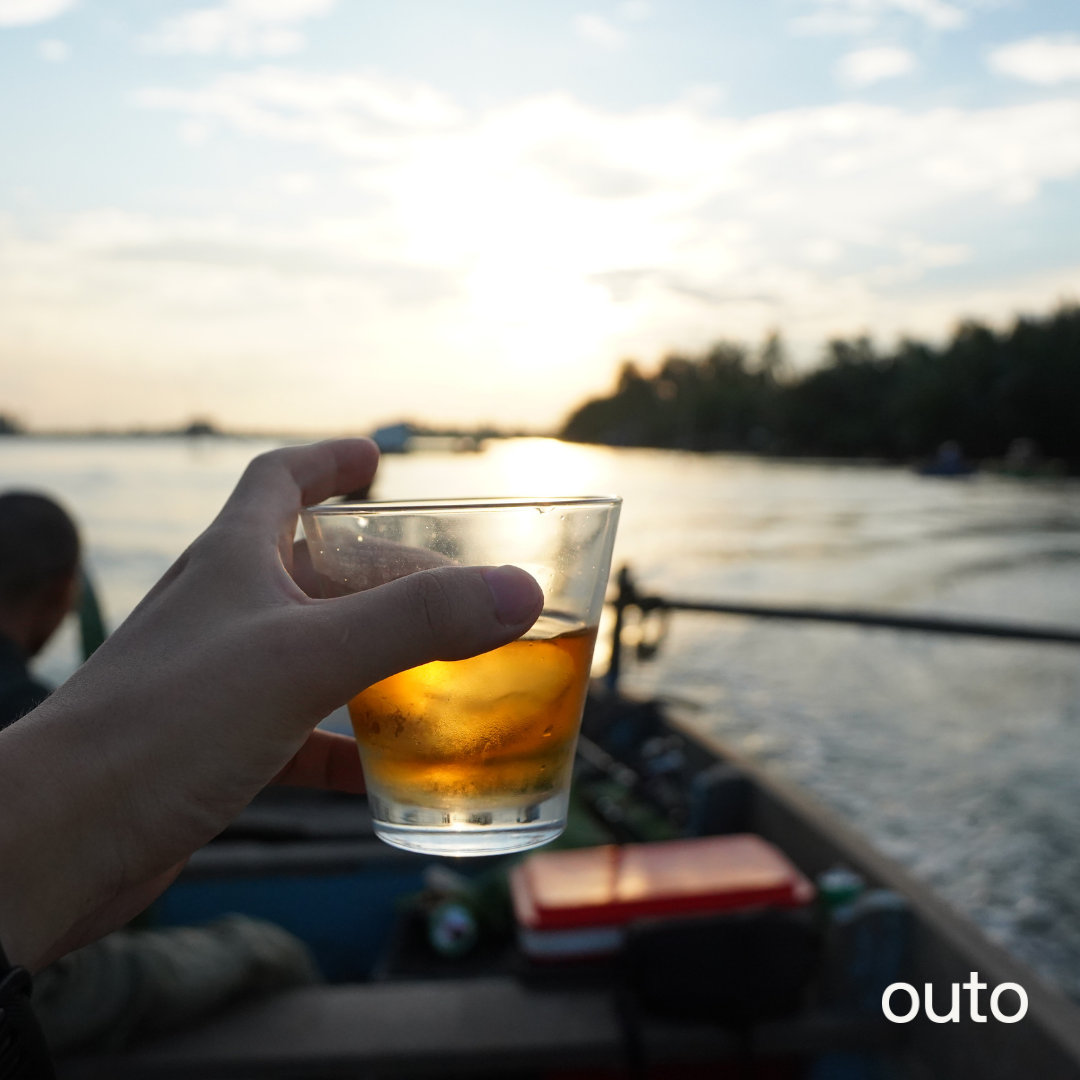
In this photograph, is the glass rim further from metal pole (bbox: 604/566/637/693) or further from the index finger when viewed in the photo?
metal pole (bbox: 604/566/637/693)

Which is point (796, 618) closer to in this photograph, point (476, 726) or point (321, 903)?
point (321, 903)

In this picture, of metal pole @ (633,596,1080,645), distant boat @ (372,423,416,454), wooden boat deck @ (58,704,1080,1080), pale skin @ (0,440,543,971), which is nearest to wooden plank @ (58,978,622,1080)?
wooden boat deck @ (58,704,1080,1080)

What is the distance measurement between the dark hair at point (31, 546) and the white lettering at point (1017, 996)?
344cm

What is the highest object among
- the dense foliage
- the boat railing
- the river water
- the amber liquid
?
the dense foliage

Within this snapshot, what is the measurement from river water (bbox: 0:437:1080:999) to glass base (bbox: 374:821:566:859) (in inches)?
14.3

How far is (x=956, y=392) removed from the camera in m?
85.1

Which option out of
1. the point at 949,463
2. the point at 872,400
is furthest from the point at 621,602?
the point at 872,400

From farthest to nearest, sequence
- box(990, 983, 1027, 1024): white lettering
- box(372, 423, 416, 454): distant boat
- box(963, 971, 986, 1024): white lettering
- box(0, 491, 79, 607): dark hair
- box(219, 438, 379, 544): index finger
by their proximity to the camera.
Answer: box(372, 423, 416, 454): distant boat
box(0, 491, 79, 607): dark hair
box(963, 971, 986, 1024): white lettering
box(990, 983, 1027, 1024): white lettering
box(219, 438, 379, 544): index finger

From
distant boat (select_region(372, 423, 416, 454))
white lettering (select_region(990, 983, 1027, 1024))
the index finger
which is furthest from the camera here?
distant boat (select_region(372, 423, 416, 454))

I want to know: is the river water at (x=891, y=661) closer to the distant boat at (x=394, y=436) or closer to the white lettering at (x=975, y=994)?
the distant boat at (x=394, y=436)

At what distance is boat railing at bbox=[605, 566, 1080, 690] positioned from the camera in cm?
484

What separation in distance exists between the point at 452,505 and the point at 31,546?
3.21m

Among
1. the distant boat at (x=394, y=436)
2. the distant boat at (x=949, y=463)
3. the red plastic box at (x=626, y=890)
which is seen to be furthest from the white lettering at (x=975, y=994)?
the distant boat at (x=949, y=463)

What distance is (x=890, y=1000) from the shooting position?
3.13 m
